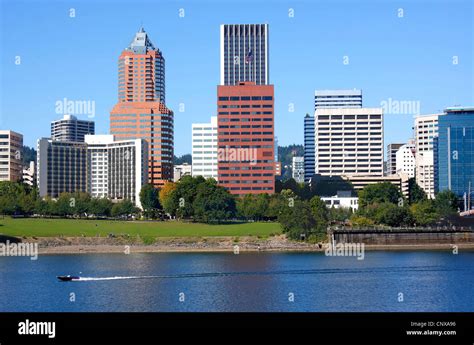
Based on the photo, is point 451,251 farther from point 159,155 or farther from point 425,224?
point 159,155

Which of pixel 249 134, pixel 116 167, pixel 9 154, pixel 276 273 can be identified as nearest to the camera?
pixel 276 273

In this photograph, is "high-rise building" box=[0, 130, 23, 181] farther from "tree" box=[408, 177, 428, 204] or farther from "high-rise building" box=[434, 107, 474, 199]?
"high-rise building" box=[434, 107, 474, 199]

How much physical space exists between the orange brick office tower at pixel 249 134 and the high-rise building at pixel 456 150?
47636 millimetres

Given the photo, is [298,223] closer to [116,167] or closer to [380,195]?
[380,195]

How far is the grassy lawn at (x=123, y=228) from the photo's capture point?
375 ft

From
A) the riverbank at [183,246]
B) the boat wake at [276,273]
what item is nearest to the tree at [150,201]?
the riverbank at [183,246]

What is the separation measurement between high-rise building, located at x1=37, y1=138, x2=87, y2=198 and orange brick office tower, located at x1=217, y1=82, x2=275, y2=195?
134ft

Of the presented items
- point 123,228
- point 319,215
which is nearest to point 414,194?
point 319,215

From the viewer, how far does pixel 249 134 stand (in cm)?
16688

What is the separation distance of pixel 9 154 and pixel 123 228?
7602 cm
